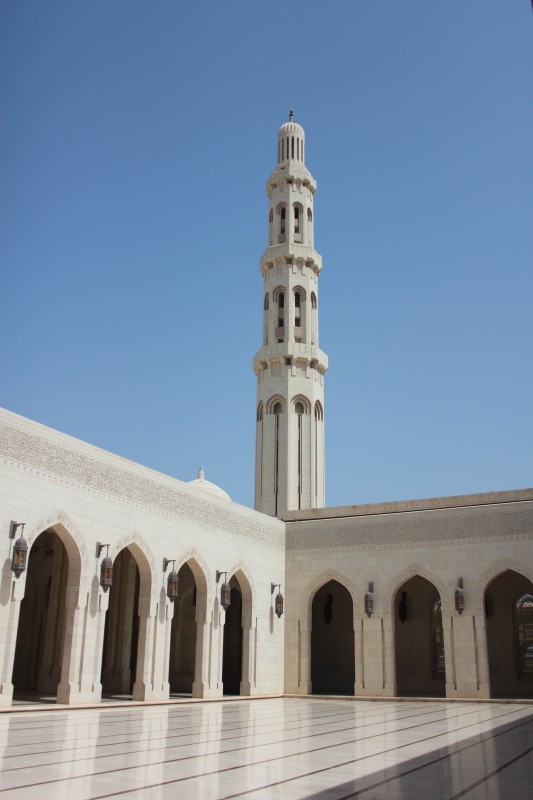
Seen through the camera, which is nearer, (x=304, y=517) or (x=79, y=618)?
(x=79, y=618)

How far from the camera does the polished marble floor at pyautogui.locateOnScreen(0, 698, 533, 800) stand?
5.30 m

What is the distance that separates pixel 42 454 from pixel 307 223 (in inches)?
716

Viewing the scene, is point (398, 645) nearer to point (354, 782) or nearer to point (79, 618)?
point (79, 618)

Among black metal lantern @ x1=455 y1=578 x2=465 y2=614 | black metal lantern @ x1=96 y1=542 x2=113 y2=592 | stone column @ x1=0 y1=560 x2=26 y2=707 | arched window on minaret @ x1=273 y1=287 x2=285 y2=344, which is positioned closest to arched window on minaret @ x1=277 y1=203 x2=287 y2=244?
arched window on minaret @ x1=273 y1=287 x2=285 y2=344

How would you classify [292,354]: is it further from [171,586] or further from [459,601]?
[171,586]

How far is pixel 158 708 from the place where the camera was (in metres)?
13.7

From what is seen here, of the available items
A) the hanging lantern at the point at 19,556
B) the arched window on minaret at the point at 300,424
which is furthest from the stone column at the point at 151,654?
the arched window on minaret at the point at 300,424

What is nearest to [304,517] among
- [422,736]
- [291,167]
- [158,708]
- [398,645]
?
[398,645]

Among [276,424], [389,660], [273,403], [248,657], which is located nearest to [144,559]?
[248,657]

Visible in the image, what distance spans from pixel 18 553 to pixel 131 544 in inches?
Answer: 129

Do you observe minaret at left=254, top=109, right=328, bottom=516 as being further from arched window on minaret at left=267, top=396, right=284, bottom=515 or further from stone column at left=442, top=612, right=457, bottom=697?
stone column at left=442, top=612, right=457, bottom=697

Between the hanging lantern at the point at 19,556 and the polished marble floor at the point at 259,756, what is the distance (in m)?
2.05

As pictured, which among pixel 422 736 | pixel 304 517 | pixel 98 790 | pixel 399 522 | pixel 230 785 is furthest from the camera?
pixel 304 517

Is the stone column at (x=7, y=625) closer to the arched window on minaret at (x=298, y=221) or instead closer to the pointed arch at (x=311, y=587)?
the pointed arch at (x=311, y=587)
